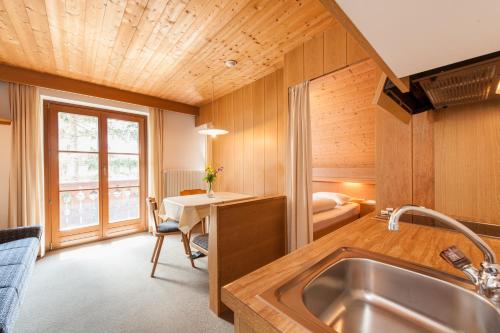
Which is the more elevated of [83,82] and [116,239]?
[83,82]

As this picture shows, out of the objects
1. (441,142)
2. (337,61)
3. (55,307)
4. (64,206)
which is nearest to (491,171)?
(441,142)

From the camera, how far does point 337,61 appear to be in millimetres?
1986

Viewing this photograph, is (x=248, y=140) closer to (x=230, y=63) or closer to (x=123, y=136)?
(x=230, y=63)

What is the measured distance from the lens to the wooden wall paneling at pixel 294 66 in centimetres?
230

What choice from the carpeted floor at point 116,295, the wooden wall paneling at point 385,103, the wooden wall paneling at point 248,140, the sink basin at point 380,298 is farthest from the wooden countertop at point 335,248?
the wooden wall paneling at point 248,140

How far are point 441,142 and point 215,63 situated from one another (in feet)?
8.04

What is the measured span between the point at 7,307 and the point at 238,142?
291cm

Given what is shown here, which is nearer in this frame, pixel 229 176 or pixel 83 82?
pixel 83 82

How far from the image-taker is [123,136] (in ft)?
12.9

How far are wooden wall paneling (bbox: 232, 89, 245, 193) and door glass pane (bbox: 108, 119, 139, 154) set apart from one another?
6.54 feet

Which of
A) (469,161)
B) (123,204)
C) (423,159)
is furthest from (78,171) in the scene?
(469,161)

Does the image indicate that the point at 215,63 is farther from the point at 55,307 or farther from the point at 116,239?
the point at 116,239

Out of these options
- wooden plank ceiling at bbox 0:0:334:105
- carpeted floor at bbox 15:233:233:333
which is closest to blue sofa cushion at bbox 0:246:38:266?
carpeted floor at bbox 15:233:233:333

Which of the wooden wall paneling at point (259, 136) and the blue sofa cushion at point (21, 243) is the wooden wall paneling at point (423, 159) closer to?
the wooden wall paneling at point (259, 136)
